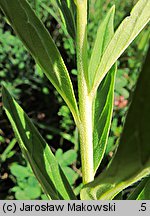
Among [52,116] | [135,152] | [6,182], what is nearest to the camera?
[135,152]

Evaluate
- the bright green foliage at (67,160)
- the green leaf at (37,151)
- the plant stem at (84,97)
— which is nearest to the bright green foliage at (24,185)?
the bright green foliage at (67,160)

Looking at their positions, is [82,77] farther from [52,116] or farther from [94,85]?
[52,116]

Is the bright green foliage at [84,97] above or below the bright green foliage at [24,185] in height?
above

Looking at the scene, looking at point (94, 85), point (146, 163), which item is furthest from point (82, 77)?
point (146, 163)

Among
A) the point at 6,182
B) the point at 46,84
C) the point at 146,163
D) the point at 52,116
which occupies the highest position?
the point at 146,163

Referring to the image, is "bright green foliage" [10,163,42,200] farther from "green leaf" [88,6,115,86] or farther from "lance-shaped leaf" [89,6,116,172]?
"green leaf" [88,6,115,86]

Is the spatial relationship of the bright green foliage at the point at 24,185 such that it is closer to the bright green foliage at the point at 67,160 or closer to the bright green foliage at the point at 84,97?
the bright green foliage at the point at 67,160

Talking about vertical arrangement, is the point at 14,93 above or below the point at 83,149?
below
